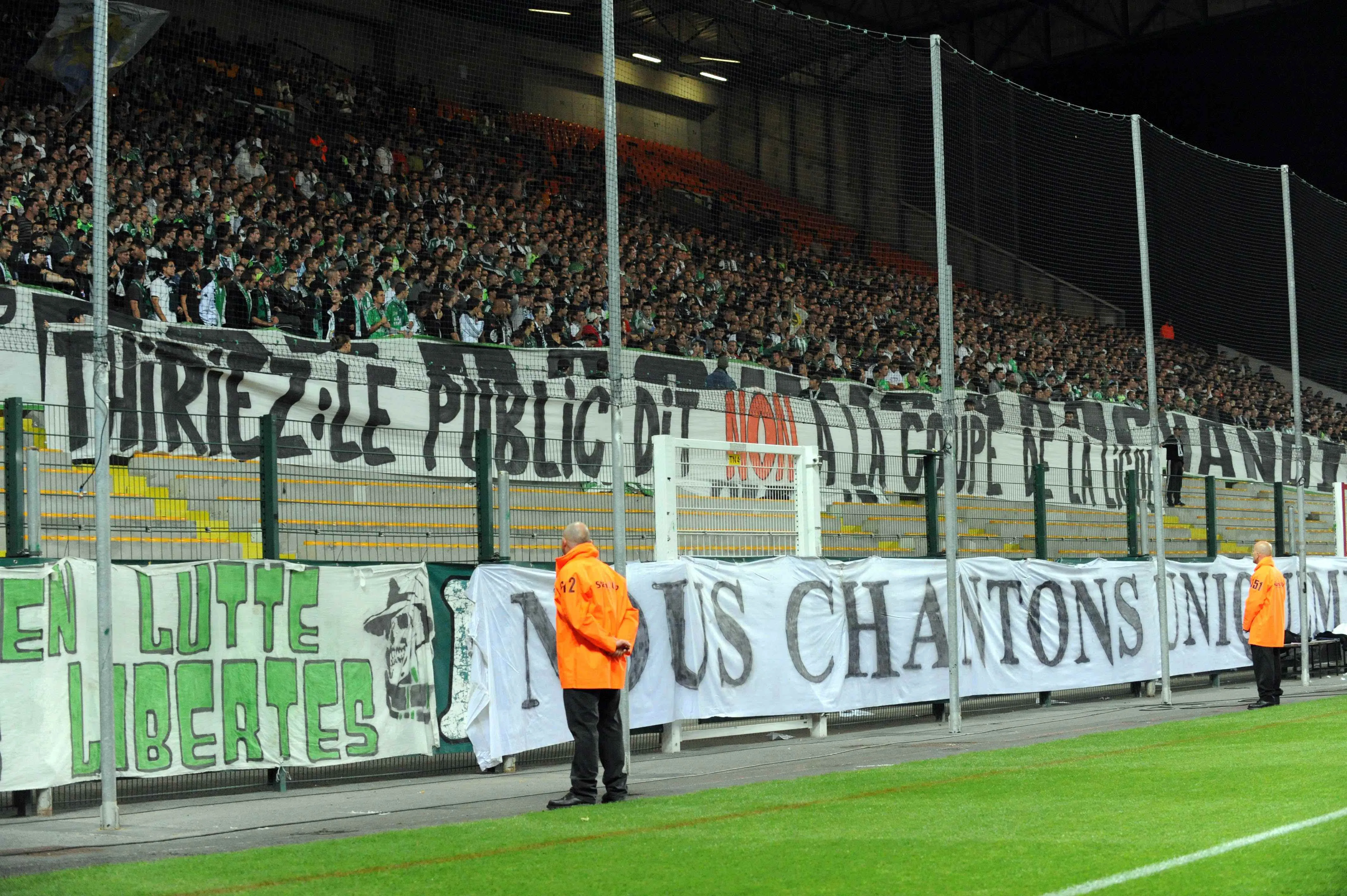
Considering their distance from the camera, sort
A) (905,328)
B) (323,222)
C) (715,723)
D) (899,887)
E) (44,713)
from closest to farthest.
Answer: (899,887), (44,713), (715,723), (323,222), (905,328)

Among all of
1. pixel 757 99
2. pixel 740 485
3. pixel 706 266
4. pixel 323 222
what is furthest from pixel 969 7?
pixel 740 485

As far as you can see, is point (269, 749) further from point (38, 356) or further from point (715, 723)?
point (715, 723)

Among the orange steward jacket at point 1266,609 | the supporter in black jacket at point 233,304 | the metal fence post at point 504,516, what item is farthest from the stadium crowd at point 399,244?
the orange steward jacket at point 1266,609

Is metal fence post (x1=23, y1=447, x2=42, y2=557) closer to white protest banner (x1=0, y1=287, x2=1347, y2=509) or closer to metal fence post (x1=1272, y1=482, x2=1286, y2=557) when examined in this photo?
white protest banner (x1=0, y1=287, x2=1347, y2=509)

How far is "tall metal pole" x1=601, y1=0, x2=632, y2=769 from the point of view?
11.7 meters

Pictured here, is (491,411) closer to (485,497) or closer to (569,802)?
(485,497)

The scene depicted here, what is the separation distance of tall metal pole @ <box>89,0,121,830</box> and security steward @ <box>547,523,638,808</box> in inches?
107

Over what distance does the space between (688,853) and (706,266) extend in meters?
16.8

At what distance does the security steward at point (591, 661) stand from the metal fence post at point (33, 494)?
369 centimetres

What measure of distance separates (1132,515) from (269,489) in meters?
13.6

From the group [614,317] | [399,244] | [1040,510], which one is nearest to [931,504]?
[1040,510]

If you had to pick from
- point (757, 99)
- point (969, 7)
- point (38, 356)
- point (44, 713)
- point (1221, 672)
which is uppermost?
point (969, 7)

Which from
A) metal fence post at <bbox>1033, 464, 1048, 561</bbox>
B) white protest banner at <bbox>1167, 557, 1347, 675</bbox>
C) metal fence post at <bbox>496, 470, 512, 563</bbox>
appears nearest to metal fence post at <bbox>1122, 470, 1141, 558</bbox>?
white protest banner at <bbox>1167, 557, 1347, 675</bbox>

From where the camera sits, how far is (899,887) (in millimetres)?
6652
